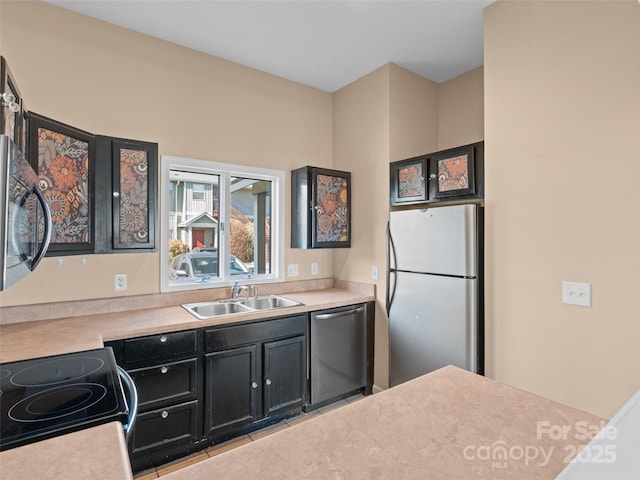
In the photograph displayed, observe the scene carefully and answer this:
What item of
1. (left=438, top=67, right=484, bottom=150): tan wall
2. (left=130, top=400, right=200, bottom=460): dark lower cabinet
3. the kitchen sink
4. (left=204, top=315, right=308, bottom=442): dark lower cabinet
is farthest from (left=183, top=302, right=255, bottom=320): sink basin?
(left=438, top=67, right=484, bottom=150): tan wall

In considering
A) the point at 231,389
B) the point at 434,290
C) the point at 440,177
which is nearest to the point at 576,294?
the point at 434,290

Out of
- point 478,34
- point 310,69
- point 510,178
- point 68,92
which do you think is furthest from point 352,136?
point 68,92

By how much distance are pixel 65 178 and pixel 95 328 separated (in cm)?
85

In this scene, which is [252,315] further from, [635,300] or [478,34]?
[478,34]

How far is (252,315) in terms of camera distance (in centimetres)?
238

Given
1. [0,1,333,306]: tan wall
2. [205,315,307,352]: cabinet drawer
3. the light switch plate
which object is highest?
[0,1,333,306]: tan wall

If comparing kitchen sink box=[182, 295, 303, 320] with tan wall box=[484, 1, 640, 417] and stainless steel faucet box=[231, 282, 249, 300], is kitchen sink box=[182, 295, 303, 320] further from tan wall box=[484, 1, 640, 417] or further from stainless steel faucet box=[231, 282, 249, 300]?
tan wall box=[484, 1, 640, 417]

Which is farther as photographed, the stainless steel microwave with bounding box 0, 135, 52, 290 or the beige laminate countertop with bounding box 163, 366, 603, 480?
the stainless steel microwave with bounding box 0, 135, 52, 290

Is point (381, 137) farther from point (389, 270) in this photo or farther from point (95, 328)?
point (95, 328)

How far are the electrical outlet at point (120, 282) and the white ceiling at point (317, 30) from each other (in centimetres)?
176

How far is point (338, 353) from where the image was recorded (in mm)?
2832

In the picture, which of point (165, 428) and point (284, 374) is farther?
point (284, 374)

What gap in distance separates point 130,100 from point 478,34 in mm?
2583

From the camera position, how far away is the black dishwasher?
2713mm
